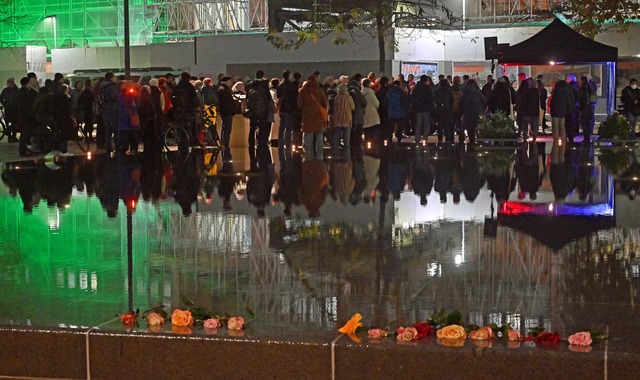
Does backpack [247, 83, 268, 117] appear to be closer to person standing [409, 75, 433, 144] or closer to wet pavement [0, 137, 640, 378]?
person standing [409, 75, 433, 144]

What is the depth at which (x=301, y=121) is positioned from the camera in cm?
2552

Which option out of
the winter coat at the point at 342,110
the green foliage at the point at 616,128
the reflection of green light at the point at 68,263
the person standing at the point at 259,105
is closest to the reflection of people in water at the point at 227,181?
the reflection of green light at the point at 68,263

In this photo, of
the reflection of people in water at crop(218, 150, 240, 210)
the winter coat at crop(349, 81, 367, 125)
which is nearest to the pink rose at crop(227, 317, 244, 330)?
the reflection of people in water at crop(218, 150, 240, 210)

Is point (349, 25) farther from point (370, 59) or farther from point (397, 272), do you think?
point (397, 272)

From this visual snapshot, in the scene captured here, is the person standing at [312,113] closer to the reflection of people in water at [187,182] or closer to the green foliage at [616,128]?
the reflection of people in water at [187,182]

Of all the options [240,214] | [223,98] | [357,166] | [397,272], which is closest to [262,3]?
[223,98]

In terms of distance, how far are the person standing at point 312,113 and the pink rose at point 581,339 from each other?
1728cm

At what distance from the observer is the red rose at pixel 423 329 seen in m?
5.98

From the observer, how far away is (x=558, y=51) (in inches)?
1129

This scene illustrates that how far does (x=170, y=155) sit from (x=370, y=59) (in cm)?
1525

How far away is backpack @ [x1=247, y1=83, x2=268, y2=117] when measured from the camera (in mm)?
25000

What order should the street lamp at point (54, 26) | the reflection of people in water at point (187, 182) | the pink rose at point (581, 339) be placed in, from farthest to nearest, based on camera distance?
the street lamp at point (54, 26), the reflection of people in water at point (187, 182), the pink rose at point (581, 339)

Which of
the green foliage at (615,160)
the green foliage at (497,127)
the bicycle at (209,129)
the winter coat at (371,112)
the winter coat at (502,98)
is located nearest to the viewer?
the green foliage at (615,160)

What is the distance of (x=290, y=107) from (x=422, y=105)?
3.64m
